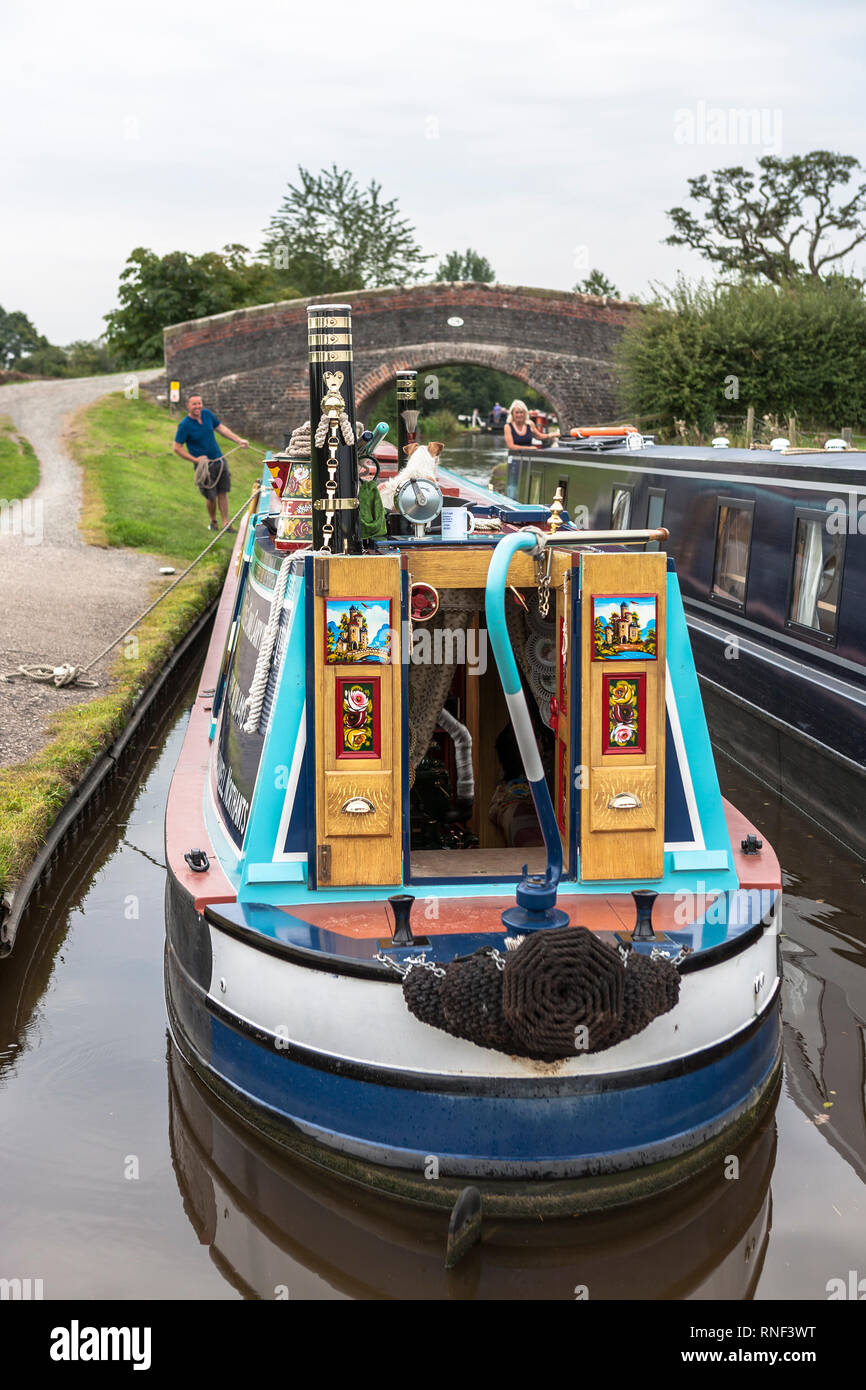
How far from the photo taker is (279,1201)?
4137mm

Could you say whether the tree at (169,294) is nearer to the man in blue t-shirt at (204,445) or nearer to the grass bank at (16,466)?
the grass bank at (16,466)

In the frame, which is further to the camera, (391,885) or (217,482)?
(217,482)

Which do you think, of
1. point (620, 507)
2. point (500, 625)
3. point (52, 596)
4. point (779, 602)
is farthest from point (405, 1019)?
point (52, 596)

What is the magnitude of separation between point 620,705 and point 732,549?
494 cm

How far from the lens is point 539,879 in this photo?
3.90 meters

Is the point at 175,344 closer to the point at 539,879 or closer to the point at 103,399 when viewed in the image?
the point at 103,399

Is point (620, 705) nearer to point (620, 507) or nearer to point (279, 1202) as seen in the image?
point (279, 1202)

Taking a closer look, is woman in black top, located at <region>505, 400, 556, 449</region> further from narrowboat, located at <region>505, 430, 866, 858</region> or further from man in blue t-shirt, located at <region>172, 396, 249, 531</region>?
man in blue t-shirt, located at <region>172, 396, 249, 531</region>

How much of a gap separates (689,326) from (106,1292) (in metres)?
20.2

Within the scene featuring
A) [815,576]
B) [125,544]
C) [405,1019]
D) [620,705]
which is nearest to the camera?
[405,1019]

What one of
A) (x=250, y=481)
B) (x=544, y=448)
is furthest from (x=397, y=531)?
(x=250, y=481)

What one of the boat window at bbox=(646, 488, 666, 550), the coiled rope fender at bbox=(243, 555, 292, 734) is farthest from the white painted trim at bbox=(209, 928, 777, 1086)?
the boat window at bbox=(646, 488, 666, 550)

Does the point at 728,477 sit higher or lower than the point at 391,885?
higher

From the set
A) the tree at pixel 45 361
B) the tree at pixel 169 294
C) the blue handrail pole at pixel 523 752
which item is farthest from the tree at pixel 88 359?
the blue handrail pole at pixel 523 752
